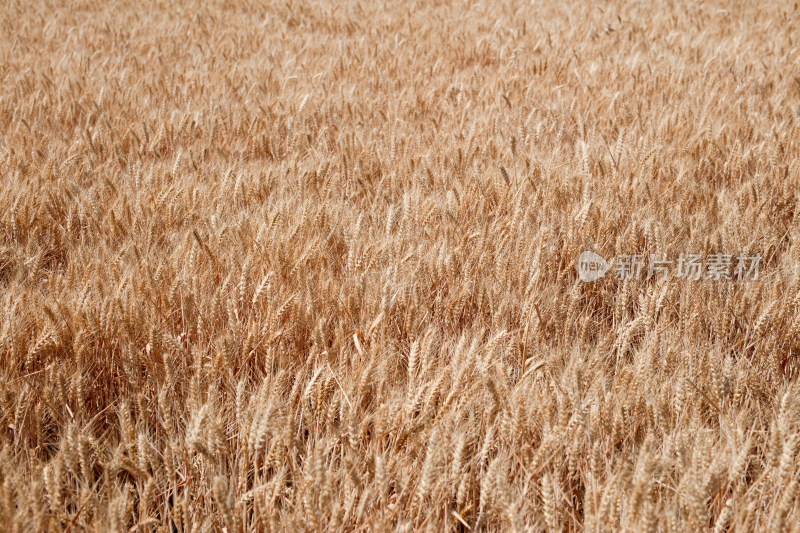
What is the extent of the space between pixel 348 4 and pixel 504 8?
1738mm

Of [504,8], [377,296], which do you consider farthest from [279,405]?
[504,8]

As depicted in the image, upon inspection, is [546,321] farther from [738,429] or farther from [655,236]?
[738,429]

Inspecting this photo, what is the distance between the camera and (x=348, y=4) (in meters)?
6.71

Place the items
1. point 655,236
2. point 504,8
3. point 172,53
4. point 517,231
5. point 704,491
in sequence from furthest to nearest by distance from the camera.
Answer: point 504,8
point 172,53
point 517,231
point 655,236
point 704,491

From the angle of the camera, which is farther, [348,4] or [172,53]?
[348,4]

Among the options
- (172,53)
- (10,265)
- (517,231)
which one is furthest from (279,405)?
(172,53)

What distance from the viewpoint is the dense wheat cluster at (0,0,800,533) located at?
0.97 meters

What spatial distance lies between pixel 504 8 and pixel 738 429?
618 centimetres

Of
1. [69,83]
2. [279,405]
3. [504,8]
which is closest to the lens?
[279,405]

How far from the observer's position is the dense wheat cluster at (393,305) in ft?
3.19

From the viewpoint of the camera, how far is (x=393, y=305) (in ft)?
5.02

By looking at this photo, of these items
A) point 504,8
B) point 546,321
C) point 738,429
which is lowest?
point 546,321

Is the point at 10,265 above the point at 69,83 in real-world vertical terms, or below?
below

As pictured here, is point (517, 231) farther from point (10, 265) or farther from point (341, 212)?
point (10, 265)
